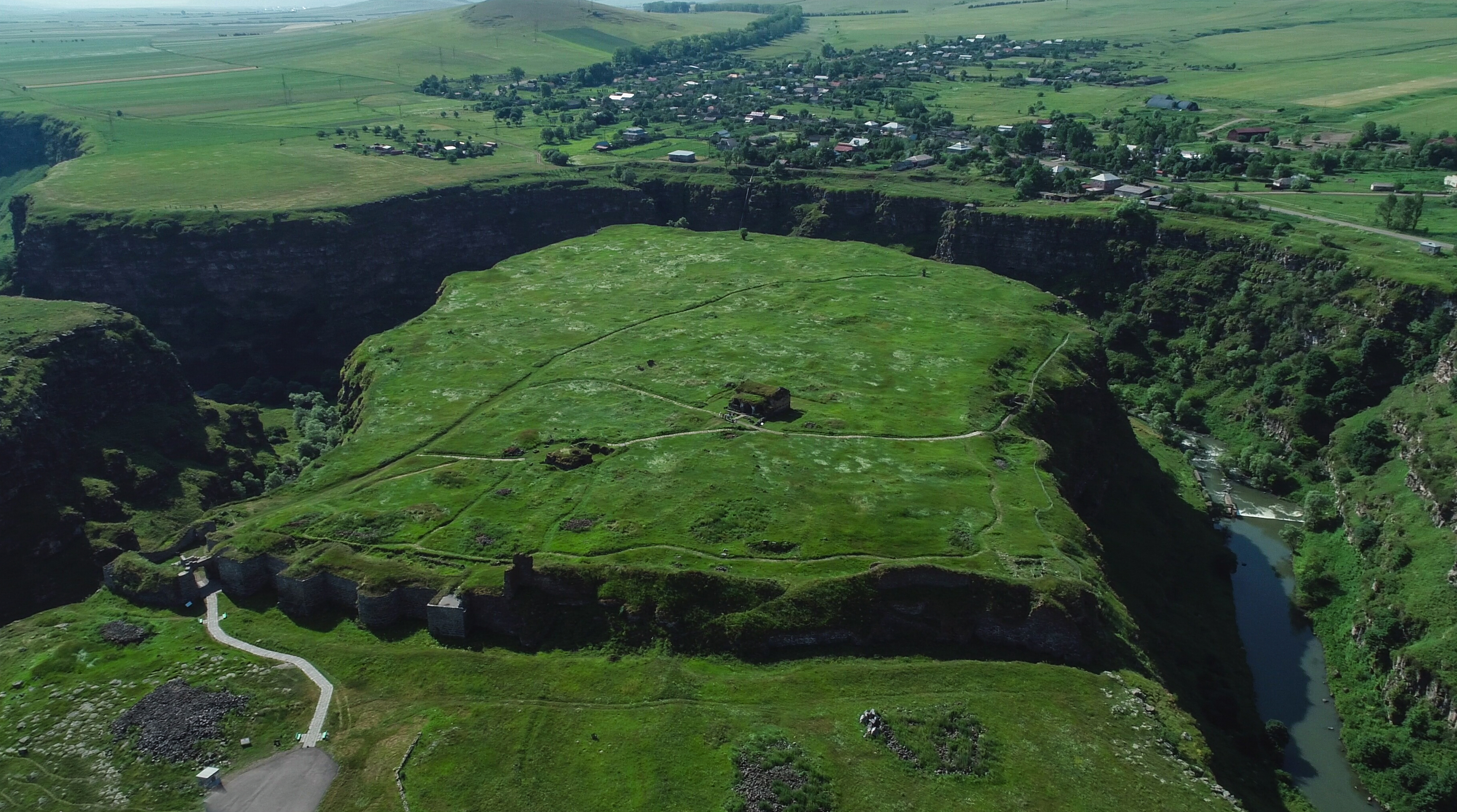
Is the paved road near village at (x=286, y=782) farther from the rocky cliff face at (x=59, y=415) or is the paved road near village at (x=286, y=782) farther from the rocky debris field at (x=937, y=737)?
the rocky cliff face at (x=59, y=415)

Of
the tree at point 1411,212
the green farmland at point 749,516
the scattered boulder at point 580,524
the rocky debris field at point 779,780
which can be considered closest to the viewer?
the rocky debris field at point 779,780

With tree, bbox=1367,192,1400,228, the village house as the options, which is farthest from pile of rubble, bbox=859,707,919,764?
tree, bbox=1367,192,1400,228

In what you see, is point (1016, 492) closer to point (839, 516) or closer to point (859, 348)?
point (839, 516)

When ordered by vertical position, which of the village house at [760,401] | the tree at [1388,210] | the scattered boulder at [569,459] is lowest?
the scattered boulder at [569,459]

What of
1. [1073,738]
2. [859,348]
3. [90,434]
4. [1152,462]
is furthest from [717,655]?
[90,434]

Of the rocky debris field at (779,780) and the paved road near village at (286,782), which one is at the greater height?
the rocky debris field at (779,780)

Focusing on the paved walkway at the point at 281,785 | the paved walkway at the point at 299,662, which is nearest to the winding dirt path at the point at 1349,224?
the paved walkway at the point at 299,662

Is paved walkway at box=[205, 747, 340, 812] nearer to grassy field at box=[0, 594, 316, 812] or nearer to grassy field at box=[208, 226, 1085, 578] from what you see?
grassy field at box=[0, 594, 316, 812]
